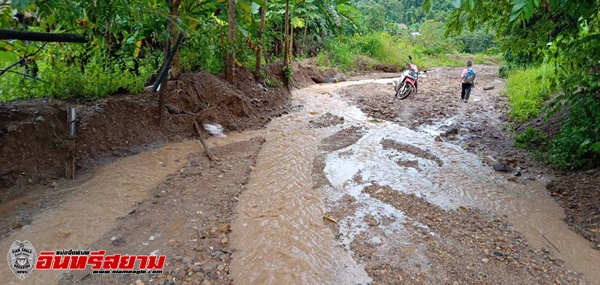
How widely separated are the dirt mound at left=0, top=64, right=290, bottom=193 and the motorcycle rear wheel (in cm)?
499

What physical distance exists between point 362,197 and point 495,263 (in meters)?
1.63

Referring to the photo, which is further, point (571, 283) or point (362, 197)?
point (362, 197)

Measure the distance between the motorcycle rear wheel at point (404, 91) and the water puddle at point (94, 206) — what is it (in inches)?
291

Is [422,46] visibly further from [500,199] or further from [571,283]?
[571,283]

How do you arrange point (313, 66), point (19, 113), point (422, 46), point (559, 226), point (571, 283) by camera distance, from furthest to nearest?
point (422, 46), point (313, 66), point (19, 113), point (559, 226), point (571, 283)

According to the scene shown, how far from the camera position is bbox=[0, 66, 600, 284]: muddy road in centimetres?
283

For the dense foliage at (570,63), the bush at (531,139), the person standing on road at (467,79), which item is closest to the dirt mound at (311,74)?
the person standing on road at (467,79)

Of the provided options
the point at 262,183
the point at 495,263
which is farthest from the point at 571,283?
the point at 262,183

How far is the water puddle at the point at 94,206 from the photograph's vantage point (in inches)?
114

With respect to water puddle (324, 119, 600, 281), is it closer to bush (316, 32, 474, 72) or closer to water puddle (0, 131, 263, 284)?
water puddle (0, 131, 263, 284)

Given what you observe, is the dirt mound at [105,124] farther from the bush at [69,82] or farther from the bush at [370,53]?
the bush at [370,53]

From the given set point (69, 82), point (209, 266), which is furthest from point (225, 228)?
point (69, 82)

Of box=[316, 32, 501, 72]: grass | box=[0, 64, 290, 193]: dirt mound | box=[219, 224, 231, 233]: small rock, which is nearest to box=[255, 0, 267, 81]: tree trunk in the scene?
box=[0, 64, 290, 193]: dirt mound

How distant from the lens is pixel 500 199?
425cm
